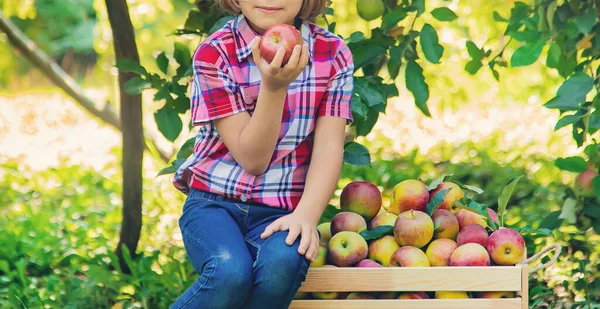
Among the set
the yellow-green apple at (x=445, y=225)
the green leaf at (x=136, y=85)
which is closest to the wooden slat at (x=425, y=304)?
the yellow-green apple at (x=445, y=225)

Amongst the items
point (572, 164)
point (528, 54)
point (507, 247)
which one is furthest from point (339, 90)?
point (572, 164)

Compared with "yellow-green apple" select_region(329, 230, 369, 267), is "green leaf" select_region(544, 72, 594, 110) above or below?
above

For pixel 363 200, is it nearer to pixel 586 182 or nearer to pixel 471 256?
pixel 471 256

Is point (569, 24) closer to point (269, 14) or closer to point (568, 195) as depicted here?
point (568, 195)

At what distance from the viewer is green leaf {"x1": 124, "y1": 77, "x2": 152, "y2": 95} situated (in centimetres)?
234

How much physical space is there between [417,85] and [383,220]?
20.4 inches

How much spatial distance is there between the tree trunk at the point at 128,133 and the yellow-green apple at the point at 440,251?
4.09 feet

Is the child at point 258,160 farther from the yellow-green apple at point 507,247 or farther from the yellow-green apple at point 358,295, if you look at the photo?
the yellow-green apple at point 507,247

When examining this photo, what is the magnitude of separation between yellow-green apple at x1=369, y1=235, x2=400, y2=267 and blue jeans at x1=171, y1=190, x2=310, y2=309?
0.25 m

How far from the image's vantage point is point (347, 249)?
1.87 m

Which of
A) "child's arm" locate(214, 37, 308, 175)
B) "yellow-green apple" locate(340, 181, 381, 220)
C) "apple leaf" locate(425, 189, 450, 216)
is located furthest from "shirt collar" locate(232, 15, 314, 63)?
"apple leaf" locate(425, 189, 450, 216)

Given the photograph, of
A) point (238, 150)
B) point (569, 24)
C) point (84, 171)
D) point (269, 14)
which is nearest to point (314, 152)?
point (238, 150)

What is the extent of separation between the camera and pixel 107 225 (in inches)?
138

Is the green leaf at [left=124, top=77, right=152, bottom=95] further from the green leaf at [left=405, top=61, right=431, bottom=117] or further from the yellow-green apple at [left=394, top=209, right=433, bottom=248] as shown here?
the yellow-green apple at [left=394, top=209, right=433, bottom=248]
